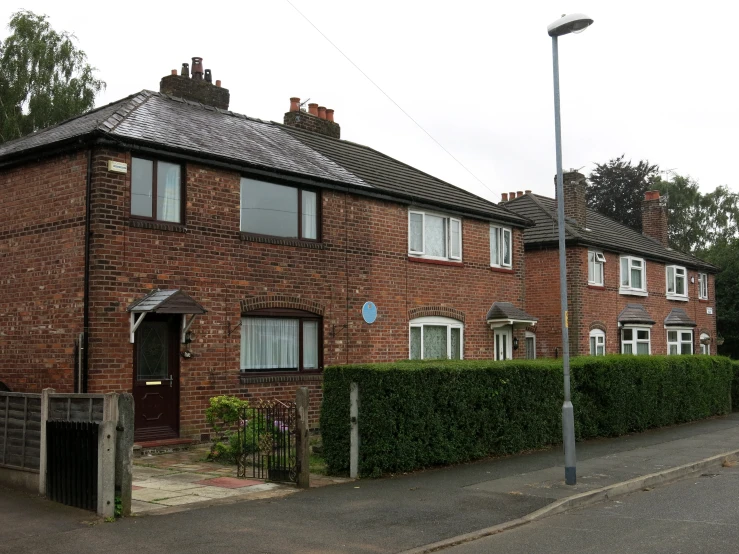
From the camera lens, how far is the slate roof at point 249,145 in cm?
1396

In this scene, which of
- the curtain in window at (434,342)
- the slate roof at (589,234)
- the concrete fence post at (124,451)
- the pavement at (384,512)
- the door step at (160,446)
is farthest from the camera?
the slate roof at (589,234)

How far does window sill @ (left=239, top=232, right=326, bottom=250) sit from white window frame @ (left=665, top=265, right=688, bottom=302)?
20470 millimetres

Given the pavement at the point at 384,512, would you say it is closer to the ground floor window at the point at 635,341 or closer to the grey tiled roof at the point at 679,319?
the ground floor window at the point at 635,341

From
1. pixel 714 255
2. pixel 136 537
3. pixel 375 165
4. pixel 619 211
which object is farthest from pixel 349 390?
pixel 619 211

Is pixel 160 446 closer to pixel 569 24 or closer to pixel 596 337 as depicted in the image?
pixel 569 24

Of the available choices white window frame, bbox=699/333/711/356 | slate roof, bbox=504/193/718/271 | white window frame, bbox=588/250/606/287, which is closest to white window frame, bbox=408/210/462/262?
slate roof, bbox=504/193/718/271

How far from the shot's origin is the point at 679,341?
3241 cm

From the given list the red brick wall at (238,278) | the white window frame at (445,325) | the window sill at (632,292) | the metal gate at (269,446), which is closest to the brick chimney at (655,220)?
the window sill at (632,292)

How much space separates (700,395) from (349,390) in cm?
1276

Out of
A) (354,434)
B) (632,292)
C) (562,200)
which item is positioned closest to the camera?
(562,200)

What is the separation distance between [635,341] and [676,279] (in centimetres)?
531

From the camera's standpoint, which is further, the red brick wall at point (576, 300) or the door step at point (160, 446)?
the red brick wall at point (576, 300)

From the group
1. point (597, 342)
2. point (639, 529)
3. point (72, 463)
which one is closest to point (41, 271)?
point (72, 463)

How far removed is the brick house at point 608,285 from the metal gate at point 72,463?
20.0m
